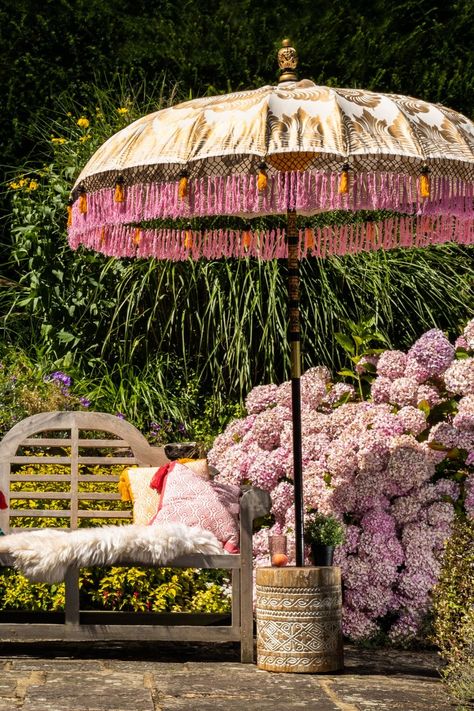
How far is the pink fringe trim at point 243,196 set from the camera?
4238mm

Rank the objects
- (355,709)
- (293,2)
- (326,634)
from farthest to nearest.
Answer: (293,2) < (326,634) < (355,709)

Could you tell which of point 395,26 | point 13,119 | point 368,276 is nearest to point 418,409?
point 368,276

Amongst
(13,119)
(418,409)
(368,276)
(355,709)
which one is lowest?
(355,709)

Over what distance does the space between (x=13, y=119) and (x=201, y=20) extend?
94.2 inches

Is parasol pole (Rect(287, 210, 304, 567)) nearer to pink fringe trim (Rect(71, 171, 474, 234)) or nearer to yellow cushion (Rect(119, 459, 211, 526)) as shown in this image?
pink fringe trim (Rect(71, 171, 474, 234))

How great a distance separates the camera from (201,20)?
10828 millimetres

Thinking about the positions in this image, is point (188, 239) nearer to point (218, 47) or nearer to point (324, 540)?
point (324, 540)

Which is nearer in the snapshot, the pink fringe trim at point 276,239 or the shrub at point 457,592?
the shrub at point 457,592

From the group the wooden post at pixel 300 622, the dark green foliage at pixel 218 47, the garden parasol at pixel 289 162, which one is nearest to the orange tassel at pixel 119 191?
the garden parasol at pixel 289 162

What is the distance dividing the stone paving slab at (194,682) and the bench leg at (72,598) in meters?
0.16

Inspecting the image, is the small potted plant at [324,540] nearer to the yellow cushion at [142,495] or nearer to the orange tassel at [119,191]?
the yellow cushion at [142,495]

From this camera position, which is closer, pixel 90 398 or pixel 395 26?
pixel 90 398

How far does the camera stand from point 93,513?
16.9 ft

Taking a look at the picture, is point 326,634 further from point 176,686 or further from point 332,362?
point 332,362
